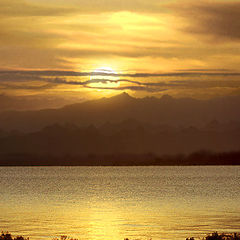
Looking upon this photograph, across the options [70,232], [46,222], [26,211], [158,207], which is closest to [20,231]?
[70,232]

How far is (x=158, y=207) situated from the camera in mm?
87688

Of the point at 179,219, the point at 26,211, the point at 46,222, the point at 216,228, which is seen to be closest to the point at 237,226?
the point at 216,228

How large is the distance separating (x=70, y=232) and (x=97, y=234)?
3523 millimetres

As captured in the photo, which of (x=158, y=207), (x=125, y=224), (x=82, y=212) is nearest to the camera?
(x=125, y=224)

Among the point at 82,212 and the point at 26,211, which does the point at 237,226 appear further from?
the point at 26,211

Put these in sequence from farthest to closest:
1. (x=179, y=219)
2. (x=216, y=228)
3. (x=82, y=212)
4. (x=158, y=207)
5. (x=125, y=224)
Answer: (x=158, y=207) < (x=82, y=212) < (x=179, y=219) < (x=125, y=224) < (x=216, y=228)

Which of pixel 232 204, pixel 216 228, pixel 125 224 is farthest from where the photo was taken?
pixel 232 204

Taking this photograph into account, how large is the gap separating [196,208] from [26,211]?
23206 mm

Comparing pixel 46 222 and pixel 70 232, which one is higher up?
pixel 46 222

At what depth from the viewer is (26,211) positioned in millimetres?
80500

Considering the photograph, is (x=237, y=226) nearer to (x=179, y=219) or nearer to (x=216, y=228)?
(x=216, y=228)

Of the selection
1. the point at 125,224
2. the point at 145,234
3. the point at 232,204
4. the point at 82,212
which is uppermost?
the point at 232,204

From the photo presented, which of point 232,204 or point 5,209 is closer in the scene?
point 5,209

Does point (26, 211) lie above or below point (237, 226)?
above
